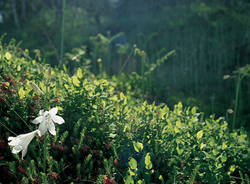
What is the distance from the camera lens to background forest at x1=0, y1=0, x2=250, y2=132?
553 centimetres

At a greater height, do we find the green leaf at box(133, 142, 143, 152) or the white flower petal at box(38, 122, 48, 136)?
the white flower petal at box(38, 122, 48, 136)

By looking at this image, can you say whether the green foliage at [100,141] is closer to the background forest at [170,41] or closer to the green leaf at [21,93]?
the green leaf at [21,93]

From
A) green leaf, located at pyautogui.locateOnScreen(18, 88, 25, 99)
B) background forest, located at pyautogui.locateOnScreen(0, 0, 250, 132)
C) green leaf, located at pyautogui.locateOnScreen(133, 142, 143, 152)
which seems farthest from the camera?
background forest, located at pyautogui.locateOnScreen(0, 0, 250, 132)

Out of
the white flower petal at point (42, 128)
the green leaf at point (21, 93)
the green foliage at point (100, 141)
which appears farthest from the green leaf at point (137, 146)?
the green leaf at point (21, 93)

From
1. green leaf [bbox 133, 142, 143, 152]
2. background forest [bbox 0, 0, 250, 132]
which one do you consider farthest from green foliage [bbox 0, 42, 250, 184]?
background forest [bbox 0, 0, 250, 132]

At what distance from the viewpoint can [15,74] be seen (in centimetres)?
189

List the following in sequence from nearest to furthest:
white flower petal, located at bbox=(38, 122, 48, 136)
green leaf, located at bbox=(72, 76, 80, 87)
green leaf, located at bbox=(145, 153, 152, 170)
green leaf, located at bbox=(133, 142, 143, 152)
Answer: white flower petal, located at bbox=(38, 122, 48, 136) → green leaf, located at bbox=(145, 153, 152, 170) → green leaf, located at bbox=(133, 142, 143, 152) → green leaf, located at bbox=(72, 76, 80, 87)

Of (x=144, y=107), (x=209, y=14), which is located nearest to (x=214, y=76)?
(x=209, y=14)

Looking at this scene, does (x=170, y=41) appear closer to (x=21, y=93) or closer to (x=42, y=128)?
(x=21, y=93)

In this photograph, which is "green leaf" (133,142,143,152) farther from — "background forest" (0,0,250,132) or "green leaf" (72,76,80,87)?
"background forest" (0,0,250,132)

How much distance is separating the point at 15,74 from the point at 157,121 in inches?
42.0

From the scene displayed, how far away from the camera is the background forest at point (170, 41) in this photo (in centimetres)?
553

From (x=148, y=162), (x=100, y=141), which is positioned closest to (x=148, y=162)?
(x=148, y=162)

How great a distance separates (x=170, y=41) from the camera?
7.94 meters
